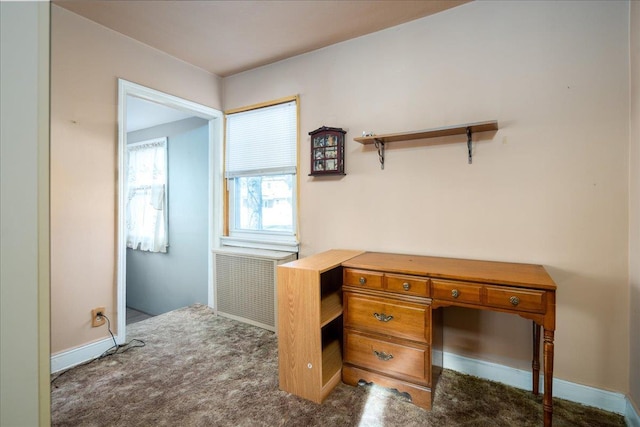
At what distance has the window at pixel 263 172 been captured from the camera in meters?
2.89

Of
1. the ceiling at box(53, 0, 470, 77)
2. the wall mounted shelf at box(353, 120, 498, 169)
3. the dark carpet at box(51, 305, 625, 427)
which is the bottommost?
the dark carpet at box(51, 305, 625, 427)

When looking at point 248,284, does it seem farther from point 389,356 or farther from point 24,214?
point 24,214

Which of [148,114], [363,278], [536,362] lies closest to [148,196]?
[148,114]

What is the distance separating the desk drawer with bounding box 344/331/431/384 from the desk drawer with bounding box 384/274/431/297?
0.32 metres

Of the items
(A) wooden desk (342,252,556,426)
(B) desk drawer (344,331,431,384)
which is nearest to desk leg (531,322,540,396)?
(A) wooden desk (342,252,556,426)

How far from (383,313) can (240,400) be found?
102cm

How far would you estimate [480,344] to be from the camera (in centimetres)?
204

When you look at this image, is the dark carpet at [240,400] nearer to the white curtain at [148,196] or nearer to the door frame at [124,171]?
the door frame at [124,171]

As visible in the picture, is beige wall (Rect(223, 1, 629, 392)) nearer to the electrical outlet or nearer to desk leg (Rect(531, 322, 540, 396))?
desk leg (Rect(531, 322, 540, 396))

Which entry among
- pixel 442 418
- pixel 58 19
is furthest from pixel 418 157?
pixel 58 19

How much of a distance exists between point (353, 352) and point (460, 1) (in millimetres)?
2489

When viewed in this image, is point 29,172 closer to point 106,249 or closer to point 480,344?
point 106,249

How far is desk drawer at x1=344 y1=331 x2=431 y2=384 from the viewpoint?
1705 millimetres

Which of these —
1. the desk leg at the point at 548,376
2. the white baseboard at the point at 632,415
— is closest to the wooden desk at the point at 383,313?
the desk leg at the point at 548,376
